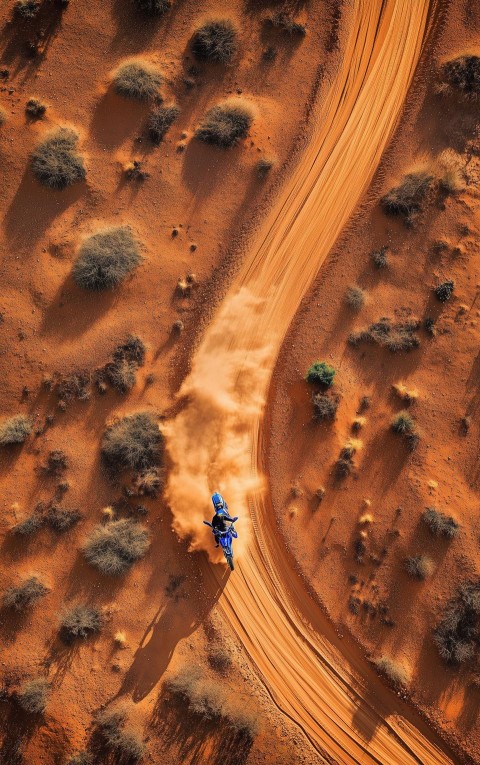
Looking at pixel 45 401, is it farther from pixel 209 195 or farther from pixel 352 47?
pixel 352 47

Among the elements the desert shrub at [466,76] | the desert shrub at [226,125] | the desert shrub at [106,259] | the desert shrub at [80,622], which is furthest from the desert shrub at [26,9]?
the desert shrub at [80,622]

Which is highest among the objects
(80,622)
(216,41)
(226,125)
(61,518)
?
(216,41)

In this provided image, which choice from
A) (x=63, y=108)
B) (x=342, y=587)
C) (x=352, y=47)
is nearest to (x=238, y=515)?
(x=342, y=587)

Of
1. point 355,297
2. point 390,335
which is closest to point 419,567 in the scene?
point 390,335

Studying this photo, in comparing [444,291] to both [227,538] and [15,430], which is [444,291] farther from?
[15,430]

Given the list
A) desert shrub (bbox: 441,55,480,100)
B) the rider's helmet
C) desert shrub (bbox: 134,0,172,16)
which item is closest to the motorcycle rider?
the rider's helmet

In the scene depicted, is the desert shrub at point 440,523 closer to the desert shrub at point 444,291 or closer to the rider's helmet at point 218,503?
the rider's helmet at point 218,503
